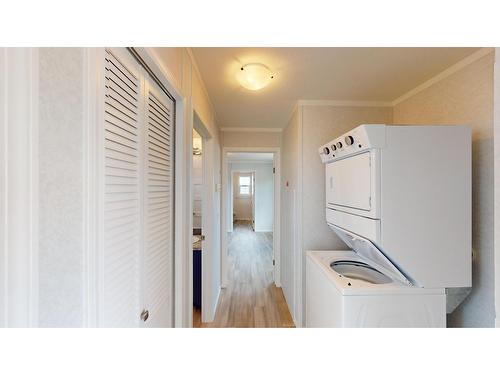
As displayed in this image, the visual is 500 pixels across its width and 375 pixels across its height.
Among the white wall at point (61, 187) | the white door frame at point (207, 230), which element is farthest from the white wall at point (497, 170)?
the white door frame at point (207, 230)

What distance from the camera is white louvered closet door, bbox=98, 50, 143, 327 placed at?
72 cm

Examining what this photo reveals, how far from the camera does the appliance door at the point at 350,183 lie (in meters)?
1.47

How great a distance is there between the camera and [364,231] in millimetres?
1509

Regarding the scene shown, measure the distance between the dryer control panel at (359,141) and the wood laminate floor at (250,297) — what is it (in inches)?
75.5

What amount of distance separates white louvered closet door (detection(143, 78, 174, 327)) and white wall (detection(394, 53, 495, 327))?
191cm

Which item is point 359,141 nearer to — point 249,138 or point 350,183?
point 350,183

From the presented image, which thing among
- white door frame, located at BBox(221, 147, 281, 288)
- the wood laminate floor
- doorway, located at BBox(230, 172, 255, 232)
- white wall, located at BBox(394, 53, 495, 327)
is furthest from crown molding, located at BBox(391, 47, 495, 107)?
doorway, located at BBox(230, 172, 255, 232)

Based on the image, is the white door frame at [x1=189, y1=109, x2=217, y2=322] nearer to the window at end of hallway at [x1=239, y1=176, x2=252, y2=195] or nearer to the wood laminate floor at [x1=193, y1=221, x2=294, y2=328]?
the wood laminate floor at [x1=193, y1=221, x2=294, y2=328]

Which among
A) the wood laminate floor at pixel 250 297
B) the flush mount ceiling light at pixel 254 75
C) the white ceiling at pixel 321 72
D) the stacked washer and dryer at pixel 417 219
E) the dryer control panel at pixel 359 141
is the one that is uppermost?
the white ceiling at pixel 321 72

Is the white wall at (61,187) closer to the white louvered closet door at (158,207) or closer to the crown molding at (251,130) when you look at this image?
the white louvered closet door at (158,207)
